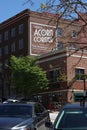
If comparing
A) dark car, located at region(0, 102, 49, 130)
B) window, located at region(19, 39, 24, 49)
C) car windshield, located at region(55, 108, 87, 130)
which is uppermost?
window, located at region(19, 39, 24, 49)

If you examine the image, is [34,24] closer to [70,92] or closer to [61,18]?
[70,92]

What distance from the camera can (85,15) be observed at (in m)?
16.8

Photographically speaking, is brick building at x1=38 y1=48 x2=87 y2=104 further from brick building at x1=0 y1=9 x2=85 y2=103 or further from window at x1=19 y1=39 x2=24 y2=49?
window at x1=19 y1=39 x2=24 y2=49

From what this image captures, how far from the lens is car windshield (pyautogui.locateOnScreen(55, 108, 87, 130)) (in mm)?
8875

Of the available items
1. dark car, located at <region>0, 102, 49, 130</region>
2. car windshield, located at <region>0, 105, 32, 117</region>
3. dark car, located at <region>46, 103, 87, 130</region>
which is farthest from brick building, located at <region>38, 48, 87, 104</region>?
dark car, located at <region>46, 103, 87, 130</region>

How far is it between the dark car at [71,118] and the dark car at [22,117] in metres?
2.89

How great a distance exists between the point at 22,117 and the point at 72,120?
13.9 feet

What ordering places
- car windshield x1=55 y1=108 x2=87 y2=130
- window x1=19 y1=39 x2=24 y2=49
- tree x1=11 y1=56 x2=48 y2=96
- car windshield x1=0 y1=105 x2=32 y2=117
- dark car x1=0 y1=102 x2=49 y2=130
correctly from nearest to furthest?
car windshield x1=55 y1=108 x2=87 y2=130, dark car x1=0 y1=102 x2=49 y2=130, car windshield x1=0 y1=105 x2=32 y2=117, tree x1=11 y1=56 x2=48 y2=96, window x1=19 y1=39 x2=24 y2=49

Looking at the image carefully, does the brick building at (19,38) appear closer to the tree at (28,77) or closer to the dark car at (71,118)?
the tree at (28,77)

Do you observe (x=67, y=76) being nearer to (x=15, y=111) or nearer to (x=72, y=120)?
(x=15, y=111)

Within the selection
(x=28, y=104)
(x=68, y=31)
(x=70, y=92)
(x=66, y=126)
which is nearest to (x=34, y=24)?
(x=70, y=92)

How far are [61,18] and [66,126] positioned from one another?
849 cm

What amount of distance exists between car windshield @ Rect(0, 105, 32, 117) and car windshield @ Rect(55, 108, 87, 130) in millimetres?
4326

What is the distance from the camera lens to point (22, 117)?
1316 centimetres
